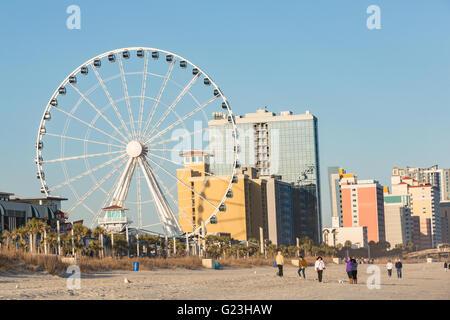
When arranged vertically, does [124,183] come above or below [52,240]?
above

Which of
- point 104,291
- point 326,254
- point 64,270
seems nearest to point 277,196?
point 326,254

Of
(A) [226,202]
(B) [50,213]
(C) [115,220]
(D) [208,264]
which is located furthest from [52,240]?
(A) [226,202]

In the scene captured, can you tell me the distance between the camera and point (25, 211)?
3334 inches

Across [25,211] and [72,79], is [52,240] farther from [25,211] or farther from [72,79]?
[25,211]

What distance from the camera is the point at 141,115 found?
237 ft

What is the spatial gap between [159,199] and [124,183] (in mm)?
4133

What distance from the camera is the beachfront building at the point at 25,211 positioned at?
81062 mm

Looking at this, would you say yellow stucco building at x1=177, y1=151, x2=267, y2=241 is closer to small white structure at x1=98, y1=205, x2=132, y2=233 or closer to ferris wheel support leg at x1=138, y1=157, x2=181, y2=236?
small white structure at x1=98, y1=205, x2=132, y2=233

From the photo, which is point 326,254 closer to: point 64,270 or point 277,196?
point 277,196
